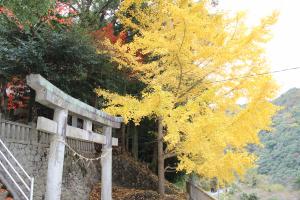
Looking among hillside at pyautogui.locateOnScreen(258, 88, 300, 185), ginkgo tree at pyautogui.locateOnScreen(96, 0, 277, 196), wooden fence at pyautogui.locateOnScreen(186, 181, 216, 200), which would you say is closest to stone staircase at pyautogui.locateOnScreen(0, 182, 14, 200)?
ginkgo tree at pyautogui.locateOnScreen(96, 0, 277, 196)

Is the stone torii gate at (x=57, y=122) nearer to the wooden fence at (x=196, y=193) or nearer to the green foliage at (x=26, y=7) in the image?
the green foliage at (x=26, y=7)

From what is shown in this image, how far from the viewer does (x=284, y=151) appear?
49.5 metres

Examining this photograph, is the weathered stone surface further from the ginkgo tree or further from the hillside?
the hillside

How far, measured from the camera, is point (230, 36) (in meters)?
9.78

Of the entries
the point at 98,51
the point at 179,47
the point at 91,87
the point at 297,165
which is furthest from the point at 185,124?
the point at 297,165

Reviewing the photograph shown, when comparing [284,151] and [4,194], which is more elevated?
[284,151]

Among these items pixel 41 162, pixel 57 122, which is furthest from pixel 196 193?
pixel 57 122

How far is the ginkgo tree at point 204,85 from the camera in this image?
8.85m

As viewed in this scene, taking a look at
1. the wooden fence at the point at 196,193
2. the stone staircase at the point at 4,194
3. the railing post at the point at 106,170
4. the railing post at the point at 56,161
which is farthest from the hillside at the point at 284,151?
the stone staircase at the point at 4,194

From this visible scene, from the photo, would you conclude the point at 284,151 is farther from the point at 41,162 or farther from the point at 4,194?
the point at 4,194

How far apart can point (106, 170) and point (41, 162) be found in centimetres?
182

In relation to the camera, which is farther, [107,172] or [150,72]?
[150,72]

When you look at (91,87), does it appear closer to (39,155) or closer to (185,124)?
(39,155)

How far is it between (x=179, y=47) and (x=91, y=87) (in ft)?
14.8
